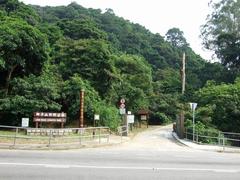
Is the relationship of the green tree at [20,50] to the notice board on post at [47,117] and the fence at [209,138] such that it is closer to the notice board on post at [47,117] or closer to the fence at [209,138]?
the notice board on post at [47,117]

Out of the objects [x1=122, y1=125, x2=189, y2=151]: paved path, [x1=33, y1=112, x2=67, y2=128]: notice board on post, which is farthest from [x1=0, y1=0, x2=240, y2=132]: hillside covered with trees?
[x1=122, y1=125, x2=189, y2=151]: paved path

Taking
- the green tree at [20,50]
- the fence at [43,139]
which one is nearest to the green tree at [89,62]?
the green tree at [20,50]

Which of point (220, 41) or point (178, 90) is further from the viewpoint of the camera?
point (178, 90)

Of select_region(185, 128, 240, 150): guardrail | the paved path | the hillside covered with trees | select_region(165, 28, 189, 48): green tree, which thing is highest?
select_region(165, 28, 189, 48): green tree

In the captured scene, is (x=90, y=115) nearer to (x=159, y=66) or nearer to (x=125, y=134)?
(x=125, y=134)

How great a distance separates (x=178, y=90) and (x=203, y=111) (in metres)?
36.0

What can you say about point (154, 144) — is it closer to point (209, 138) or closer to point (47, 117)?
point (209, 138)

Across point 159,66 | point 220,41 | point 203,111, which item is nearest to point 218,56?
point 220,41

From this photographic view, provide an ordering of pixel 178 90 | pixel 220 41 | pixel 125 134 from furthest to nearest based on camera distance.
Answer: pixel 178 90, pixel 220 41, pixel 125 134

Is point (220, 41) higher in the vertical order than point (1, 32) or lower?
higher

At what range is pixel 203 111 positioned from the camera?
3928 cm

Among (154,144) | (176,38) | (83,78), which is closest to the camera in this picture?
(154,144)

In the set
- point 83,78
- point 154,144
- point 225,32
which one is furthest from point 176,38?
point 154,144

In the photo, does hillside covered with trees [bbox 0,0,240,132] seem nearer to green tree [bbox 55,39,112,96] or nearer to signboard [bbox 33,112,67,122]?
green tree [bbox 55,39,112,96]
